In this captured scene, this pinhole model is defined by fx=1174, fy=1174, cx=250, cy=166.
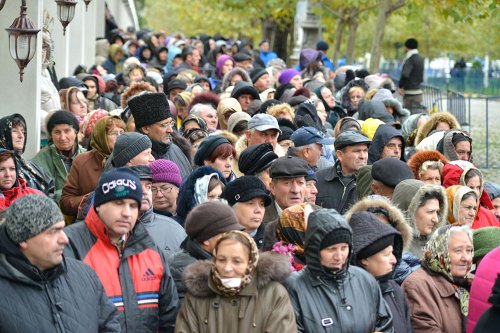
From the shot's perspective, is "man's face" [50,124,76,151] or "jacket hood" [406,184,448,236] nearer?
"jacket hood" [406,184,448,236]

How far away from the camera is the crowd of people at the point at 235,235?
6238mm

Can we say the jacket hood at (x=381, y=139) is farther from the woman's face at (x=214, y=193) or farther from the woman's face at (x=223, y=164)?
the woman's face at (x=214, y=193)

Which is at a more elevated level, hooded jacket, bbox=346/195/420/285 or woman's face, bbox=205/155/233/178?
woman's face, bbox=205/155/233/178

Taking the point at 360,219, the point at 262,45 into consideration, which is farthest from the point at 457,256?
the point at 262,45

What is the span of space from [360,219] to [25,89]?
252 inches

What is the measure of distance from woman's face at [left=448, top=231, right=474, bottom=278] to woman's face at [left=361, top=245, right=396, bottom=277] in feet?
1.70

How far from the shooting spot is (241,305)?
639cm

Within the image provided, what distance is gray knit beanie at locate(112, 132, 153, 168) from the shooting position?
8680 mm

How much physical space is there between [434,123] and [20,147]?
5.31m

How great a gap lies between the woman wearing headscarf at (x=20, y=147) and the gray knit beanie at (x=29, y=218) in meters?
3.48

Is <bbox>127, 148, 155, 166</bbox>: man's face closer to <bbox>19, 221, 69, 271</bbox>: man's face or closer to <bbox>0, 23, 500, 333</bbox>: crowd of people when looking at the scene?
<bbox>0, 23, 500, 333</bbox>: crowd of people

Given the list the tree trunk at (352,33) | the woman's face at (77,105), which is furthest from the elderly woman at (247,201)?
the tree trunk at (352,33)

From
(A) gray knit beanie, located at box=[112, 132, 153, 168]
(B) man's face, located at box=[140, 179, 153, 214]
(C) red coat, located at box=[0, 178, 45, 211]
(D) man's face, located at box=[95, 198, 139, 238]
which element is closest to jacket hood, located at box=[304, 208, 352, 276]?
(D) man's face, located at box=[95, 198, 139, 238]

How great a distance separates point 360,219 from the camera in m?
7.47
